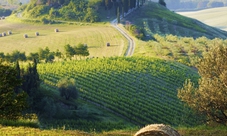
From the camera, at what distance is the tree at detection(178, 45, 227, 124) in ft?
81.5

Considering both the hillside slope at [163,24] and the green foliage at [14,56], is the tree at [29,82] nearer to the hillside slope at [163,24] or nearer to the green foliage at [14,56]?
the green foliage at [14,56]

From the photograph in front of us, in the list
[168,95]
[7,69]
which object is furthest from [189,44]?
[7,69]

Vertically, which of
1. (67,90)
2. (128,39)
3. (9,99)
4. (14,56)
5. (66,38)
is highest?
(66,38)

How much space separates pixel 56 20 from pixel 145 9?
4491 centimetres

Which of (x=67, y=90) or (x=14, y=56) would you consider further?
(x=14, y=56)

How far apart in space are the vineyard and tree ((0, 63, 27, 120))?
679 inches

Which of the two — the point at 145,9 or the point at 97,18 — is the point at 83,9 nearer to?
the point at 97,18

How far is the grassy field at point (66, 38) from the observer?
3118 inches

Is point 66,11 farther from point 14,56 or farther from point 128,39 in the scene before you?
point 14,56

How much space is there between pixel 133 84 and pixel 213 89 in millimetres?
23405

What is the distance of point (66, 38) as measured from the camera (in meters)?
91.1

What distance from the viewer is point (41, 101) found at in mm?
33438

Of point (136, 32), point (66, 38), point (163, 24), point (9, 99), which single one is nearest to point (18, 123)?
point (9, 99)

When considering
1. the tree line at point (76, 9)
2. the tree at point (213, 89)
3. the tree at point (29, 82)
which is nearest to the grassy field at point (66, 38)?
the tree line at point (76, 9)
